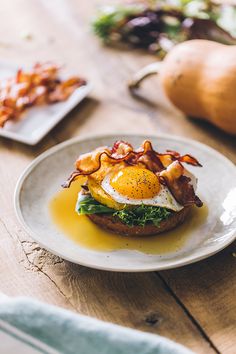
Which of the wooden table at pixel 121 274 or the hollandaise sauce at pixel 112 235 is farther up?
the hollandaise sauce at pixel 112 235

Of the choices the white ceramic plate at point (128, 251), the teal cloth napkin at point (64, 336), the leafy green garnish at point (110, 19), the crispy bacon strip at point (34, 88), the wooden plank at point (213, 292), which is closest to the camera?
the teal cloth napkin at point (64, 336)

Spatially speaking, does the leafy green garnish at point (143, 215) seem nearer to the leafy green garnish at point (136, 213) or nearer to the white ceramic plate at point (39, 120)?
the leafy green garnish at point (136, 213)

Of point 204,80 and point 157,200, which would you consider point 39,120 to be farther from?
point 157,200

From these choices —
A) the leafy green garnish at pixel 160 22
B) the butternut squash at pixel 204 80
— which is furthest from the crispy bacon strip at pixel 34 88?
the leafy green garnish at pixel 160 22

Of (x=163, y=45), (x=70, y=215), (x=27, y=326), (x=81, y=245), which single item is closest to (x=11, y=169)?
(x=70, y=215)

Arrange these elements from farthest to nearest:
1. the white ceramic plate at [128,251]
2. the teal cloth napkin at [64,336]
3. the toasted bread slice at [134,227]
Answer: the toasted bread slice at [134,227] → the white ceramic plate at [128,251] → the teal cloth napkin at [64,336]

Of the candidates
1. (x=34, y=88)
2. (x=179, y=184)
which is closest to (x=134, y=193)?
Answer: (x=179, y=184)

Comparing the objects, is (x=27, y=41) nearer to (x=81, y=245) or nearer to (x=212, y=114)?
(x=212, y=114)

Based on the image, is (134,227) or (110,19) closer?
(134,227)
